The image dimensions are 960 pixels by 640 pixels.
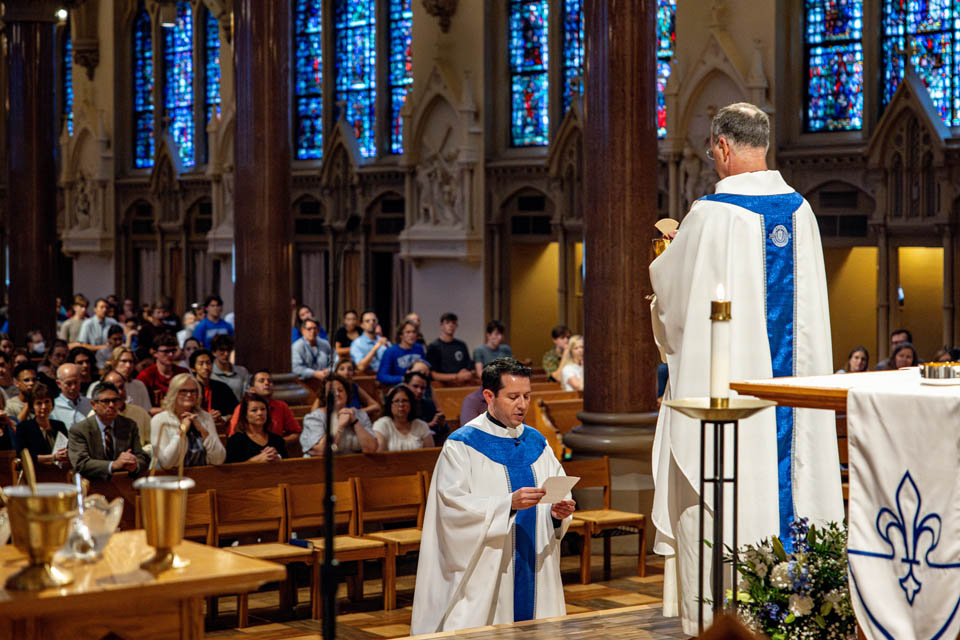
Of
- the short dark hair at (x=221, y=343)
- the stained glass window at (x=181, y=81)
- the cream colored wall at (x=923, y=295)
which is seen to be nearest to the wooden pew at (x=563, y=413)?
the short dark hair at (x=221, y=343)

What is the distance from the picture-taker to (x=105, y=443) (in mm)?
8375

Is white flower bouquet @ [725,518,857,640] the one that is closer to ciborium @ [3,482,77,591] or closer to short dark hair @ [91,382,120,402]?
ciborium @ [3,482,77,591]

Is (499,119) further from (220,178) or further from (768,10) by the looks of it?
(220,178)

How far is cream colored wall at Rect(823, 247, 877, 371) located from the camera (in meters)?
16.3

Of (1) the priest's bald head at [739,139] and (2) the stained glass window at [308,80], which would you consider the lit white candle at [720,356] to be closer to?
(1) the priest's bald head at [739,139]

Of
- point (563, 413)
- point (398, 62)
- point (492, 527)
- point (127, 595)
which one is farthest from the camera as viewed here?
point (398, 62)

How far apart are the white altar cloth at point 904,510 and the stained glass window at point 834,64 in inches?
514

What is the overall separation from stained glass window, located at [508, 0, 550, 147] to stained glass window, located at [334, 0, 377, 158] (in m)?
2.96

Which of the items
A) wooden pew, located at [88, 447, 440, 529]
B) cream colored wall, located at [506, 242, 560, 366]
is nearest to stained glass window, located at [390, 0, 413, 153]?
cream colored wall, located at [506, 242, 560, 366]

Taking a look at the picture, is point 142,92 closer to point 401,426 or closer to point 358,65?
point 358,65

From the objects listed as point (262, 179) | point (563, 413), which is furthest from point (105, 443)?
point (563, 413)

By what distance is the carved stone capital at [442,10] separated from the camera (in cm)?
2014

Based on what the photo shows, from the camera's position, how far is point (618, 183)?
9.22m

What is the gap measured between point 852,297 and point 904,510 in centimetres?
1331
